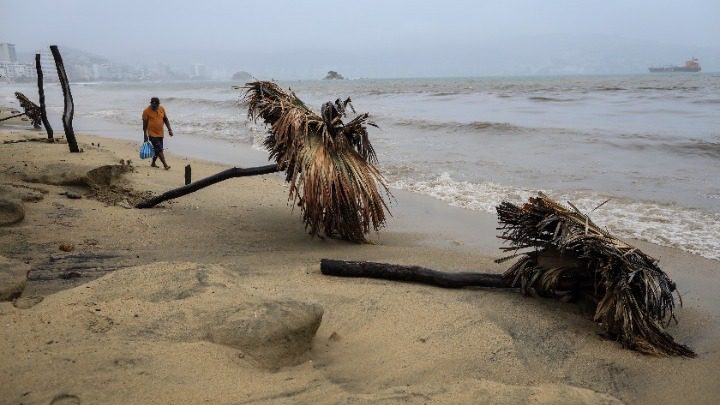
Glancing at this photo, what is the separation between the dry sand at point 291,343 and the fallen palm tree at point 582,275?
10 cm

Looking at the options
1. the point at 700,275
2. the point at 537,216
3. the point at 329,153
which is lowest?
the point at 700,275

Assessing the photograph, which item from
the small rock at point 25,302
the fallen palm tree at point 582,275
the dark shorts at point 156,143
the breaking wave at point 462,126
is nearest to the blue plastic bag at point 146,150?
the dark shorts at point 156,143

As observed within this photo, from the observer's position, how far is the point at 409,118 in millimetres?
20750

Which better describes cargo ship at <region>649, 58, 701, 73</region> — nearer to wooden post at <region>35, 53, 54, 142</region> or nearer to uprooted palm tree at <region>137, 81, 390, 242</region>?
wooden post at <region>35, 53, 54, 142</region>

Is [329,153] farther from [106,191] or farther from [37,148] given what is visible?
[37,148]

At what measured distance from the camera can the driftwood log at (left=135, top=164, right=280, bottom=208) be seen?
620cm

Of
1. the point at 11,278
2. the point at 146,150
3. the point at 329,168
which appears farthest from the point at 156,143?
the point at 11,278

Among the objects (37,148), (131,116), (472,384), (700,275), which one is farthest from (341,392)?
(131,116)

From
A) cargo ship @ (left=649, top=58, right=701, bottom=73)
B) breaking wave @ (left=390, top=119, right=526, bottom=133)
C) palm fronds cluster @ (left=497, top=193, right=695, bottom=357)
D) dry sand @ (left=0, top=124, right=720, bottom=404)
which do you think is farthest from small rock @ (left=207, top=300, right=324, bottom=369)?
cargo ship @ (left=649, top=58, right=701, bottom=73)

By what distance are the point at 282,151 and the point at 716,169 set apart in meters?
8.69

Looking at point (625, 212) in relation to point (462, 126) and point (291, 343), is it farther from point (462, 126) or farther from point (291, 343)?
point (462, 126)

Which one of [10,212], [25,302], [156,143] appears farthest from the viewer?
[156,143]

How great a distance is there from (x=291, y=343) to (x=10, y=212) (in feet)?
13.3

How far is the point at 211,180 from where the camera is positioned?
20.5 ft
